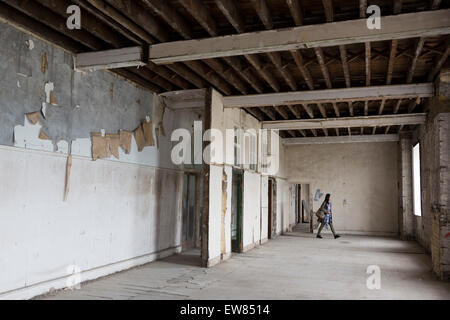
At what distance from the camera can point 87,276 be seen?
588cm

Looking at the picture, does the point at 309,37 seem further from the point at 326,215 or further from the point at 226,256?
the point at 326,215

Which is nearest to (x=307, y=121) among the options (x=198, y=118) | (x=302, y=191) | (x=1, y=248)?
(x=198, y=118)

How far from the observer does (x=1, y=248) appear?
449 centimetres

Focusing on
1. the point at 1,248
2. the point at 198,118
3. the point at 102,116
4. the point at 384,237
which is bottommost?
the point at 384,237

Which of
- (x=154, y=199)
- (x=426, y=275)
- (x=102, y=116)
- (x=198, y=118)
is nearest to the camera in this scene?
(x=102, y=116)

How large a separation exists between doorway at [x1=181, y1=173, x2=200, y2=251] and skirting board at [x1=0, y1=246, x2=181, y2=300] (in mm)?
891

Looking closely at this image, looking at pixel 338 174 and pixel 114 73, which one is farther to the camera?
pixel 338 174

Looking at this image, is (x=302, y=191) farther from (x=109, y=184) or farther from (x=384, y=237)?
(x=109, y=184)

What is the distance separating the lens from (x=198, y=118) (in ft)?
32.4

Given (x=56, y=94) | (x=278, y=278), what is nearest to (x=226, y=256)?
(x=278, y=278)

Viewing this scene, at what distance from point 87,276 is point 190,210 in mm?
4141
